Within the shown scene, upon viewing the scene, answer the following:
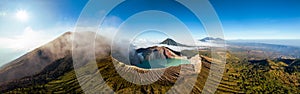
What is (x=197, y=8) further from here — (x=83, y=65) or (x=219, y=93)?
(x=83, y=65)

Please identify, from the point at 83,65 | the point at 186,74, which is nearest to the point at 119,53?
the point at 83,65

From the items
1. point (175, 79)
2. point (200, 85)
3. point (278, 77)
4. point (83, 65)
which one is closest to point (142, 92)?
point (175, 79)

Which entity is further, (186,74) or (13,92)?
(13,92)

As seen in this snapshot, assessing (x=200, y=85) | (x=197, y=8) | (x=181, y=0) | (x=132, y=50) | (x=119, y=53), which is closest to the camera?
(x=197, y=8)

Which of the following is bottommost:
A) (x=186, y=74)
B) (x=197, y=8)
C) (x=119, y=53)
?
(x=186, y=74)

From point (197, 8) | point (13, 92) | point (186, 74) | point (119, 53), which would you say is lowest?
point (13, 92)

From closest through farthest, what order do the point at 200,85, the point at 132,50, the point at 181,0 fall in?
the point at 181,0 → the point at 200,85 → the point at 132,50

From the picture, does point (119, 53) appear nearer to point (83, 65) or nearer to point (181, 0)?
point (83, 65)

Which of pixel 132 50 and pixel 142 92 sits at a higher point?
pixel 132 50

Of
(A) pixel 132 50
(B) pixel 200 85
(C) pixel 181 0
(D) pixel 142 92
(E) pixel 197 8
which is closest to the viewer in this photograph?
(E) pixel 197 8
